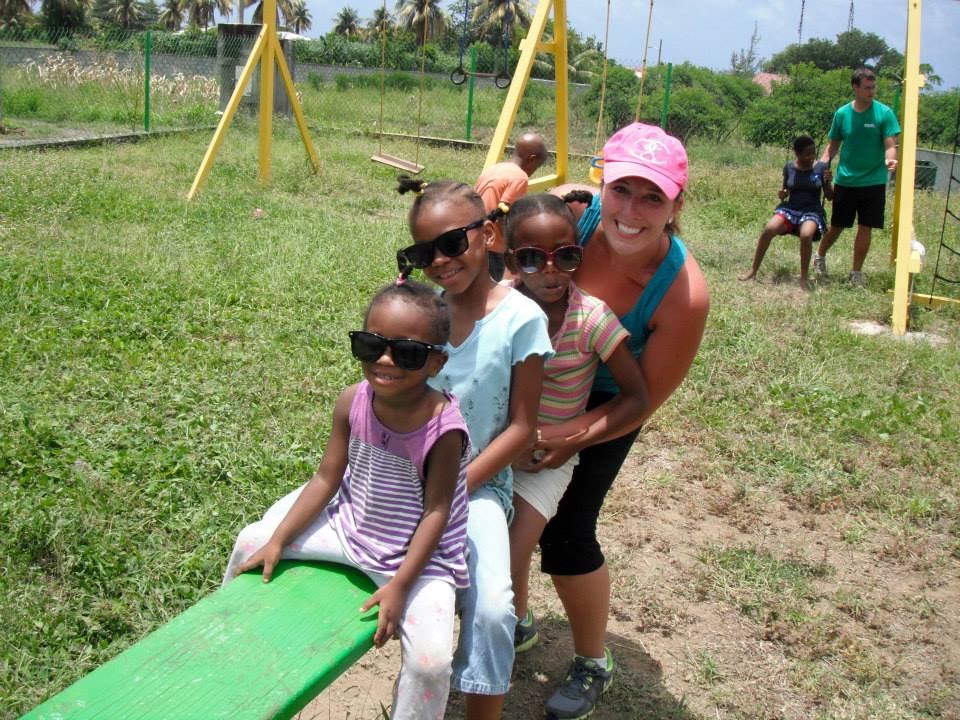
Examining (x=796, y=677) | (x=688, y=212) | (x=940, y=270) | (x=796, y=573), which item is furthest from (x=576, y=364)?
(x=688, y=212)

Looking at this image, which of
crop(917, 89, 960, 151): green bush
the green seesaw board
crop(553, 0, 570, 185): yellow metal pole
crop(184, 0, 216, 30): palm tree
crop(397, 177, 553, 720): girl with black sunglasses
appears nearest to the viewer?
the green seesaw board

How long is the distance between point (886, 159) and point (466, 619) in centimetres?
727

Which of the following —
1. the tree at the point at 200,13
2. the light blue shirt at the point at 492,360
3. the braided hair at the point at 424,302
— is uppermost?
the tree at the point at 200,13

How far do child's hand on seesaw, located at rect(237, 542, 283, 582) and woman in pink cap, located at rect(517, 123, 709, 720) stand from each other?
823 millimetres

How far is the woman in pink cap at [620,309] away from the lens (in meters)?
2.23

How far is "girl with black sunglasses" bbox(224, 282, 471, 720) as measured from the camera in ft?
6.30

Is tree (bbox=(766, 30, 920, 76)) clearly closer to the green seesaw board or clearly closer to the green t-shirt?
the green t-shirt

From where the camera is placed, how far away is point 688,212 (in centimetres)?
1144

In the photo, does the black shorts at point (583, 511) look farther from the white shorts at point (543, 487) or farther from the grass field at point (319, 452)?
the grass field at point (319, 452)

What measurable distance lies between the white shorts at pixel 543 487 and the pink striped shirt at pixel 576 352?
14 cm

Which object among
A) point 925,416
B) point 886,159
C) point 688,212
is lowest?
point 925,416

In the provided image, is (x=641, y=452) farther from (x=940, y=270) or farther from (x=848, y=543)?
(x=940, y=270)


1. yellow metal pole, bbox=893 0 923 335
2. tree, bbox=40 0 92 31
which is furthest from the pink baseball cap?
tree, bbox=40 0 92 31

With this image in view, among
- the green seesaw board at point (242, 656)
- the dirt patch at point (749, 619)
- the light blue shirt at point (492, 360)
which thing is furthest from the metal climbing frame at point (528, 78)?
the green seesaw board at point (242, 656)
